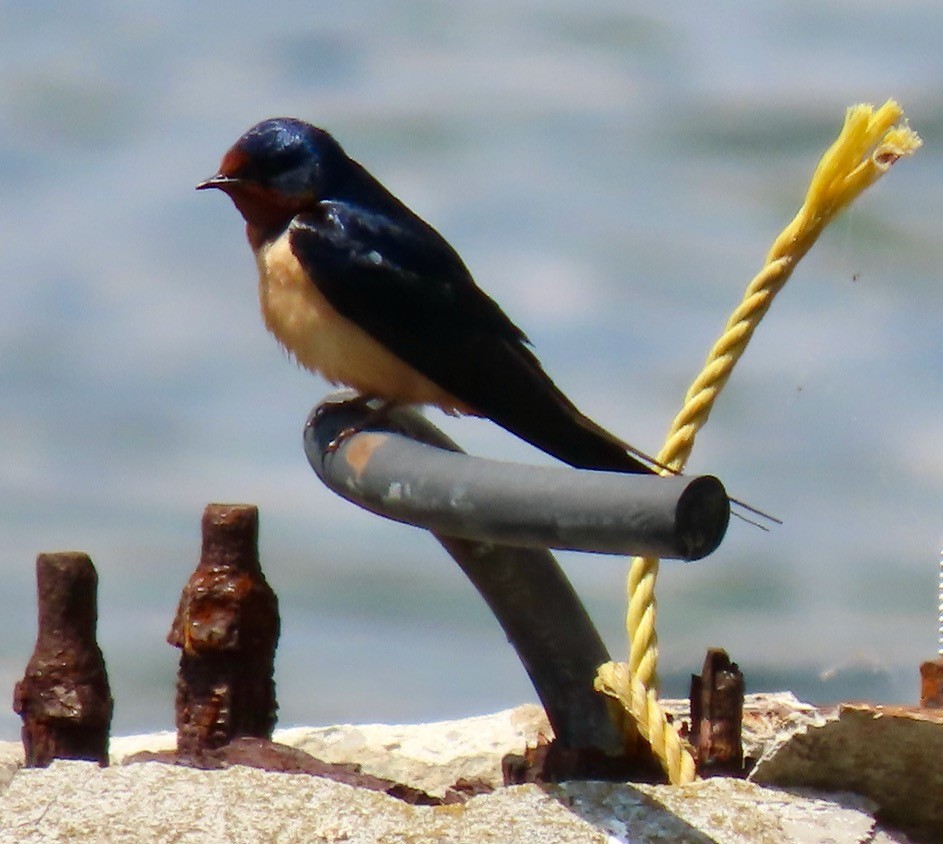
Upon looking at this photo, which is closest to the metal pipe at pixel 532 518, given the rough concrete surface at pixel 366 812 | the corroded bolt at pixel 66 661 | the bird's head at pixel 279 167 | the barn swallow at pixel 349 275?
the rough concrete surface at pixel 366 812

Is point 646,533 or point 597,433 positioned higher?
point 597,433

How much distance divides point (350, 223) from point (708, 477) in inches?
76.9

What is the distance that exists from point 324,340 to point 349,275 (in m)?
0.13

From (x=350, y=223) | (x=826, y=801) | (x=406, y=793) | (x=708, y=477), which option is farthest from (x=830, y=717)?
(x=350, y=223)

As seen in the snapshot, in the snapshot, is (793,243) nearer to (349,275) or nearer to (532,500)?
(532,500)

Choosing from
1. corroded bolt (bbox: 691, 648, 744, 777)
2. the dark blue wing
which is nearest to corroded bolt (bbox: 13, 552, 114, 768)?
corroded bolt (bbox: 691, 648, 744, 777)

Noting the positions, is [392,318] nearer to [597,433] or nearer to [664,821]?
[597,433]

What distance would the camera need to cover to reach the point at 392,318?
306 cm

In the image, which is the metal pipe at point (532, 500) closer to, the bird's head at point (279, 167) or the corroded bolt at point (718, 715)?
the corroded bolt at point (718, 715)

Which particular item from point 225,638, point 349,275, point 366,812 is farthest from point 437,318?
point 366,812

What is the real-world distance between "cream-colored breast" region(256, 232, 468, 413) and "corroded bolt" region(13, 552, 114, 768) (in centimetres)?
130

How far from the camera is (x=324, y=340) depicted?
127 inches

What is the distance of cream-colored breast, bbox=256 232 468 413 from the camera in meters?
3.12

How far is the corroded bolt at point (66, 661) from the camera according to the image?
69.7 inches
